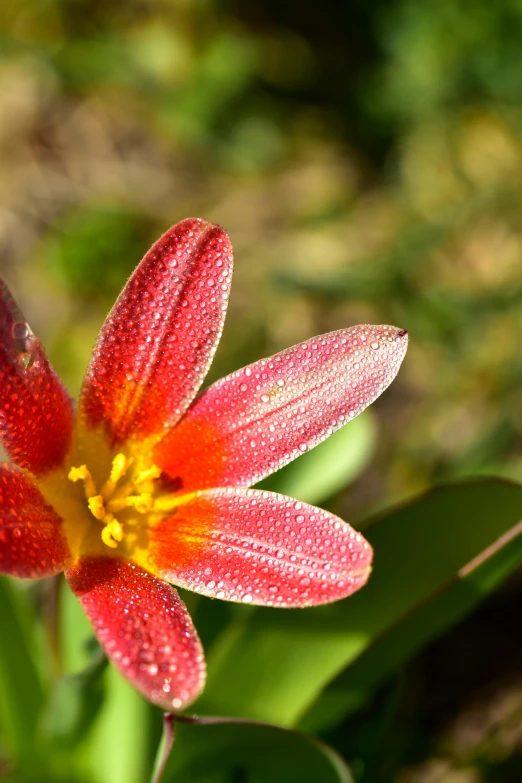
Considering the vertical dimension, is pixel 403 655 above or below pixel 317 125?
below

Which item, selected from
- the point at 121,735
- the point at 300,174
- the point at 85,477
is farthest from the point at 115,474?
the point at 300,174

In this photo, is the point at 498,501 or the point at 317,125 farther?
the point at 317,125

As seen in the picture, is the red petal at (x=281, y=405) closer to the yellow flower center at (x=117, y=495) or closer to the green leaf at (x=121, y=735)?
the yellow flower center at (x=117, y=495)

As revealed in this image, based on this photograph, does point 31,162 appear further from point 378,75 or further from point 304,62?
point 378,75

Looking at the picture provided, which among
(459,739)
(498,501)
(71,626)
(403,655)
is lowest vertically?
(459,739)

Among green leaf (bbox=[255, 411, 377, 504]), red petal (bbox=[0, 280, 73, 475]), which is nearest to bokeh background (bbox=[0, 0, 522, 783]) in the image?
green leaf (bbox=[255, 411, 377, 504])

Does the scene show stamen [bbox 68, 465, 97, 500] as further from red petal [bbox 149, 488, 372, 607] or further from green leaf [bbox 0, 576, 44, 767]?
green leaf [bbox 0, 576, 44, 767]

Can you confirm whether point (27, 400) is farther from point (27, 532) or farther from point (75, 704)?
point (75, 704)

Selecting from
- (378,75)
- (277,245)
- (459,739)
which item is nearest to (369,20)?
(378,75)
